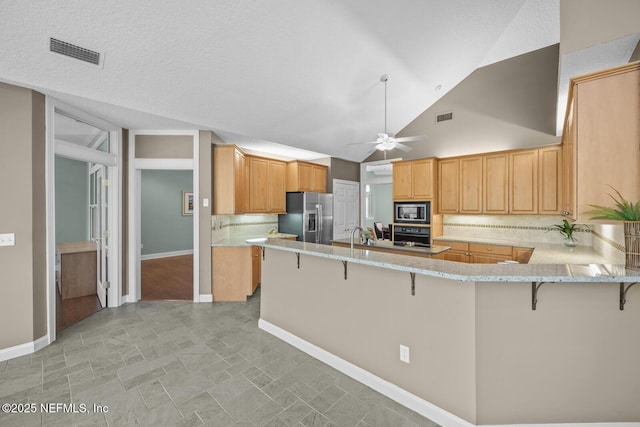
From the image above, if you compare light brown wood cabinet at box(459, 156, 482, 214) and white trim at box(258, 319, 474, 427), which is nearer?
white trim at box(258, 319, 474, 427)

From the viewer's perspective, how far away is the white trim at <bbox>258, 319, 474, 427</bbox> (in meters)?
1.84

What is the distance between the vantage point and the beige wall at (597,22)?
182 cm

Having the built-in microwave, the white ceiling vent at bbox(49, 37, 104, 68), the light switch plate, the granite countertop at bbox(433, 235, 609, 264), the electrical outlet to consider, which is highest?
the white ceiling vent at bbox(49, 37, 104, 68)

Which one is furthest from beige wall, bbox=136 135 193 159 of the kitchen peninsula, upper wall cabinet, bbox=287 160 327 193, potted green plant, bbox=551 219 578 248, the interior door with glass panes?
potted green plant, bbox=551 219 578 248

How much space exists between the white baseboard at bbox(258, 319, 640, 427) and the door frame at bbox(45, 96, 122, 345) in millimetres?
2574

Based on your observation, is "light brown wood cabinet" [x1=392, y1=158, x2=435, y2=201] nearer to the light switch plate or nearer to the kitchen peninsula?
the kitchen peninsula

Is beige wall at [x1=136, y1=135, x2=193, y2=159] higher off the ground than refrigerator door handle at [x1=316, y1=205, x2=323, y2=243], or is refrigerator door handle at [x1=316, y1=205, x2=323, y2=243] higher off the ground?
beige wall at [x1=136, y1=135, x2=193, y2=159]

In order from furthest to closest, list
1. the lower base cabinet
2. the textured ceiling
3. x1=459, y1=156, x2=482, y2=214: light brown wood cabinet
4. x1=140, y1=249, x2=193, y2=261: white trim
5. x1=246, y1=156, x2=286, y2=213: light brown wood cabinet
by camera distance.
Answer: x1=140, y1=249, x2=193, y2=261: white trim
x1=246, y1=156, x2=286, y2=213: light brown wood cabinet
x1=459, y1=156, x2=482, y2=214: light brown wood cabinet
the lower base cabinet
the textured ceiling

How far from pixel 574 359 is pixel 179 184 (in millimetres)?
8518

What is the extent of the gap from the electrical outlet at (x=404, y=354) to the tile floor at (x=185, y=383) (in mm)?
327

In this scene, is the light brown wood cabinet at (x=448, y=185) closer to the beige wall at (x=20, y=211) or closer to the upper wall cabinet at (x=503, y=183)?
the upper wall cabinet at (x=503, y=183)

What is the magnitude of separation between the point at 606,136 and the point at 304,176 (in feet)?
15.0

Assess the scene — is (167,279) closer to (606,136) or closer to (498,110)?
(606,136)

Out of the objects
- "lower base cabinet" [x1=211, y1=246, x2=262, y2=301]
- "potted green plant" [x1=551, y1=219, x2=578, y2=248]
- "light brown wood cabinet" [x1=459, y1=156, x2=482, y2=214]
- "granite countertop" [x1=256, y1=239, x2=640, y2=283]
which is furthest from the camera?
"light brown wood cabinet" [x1=459, y1=156, x2=482, y2=214]
